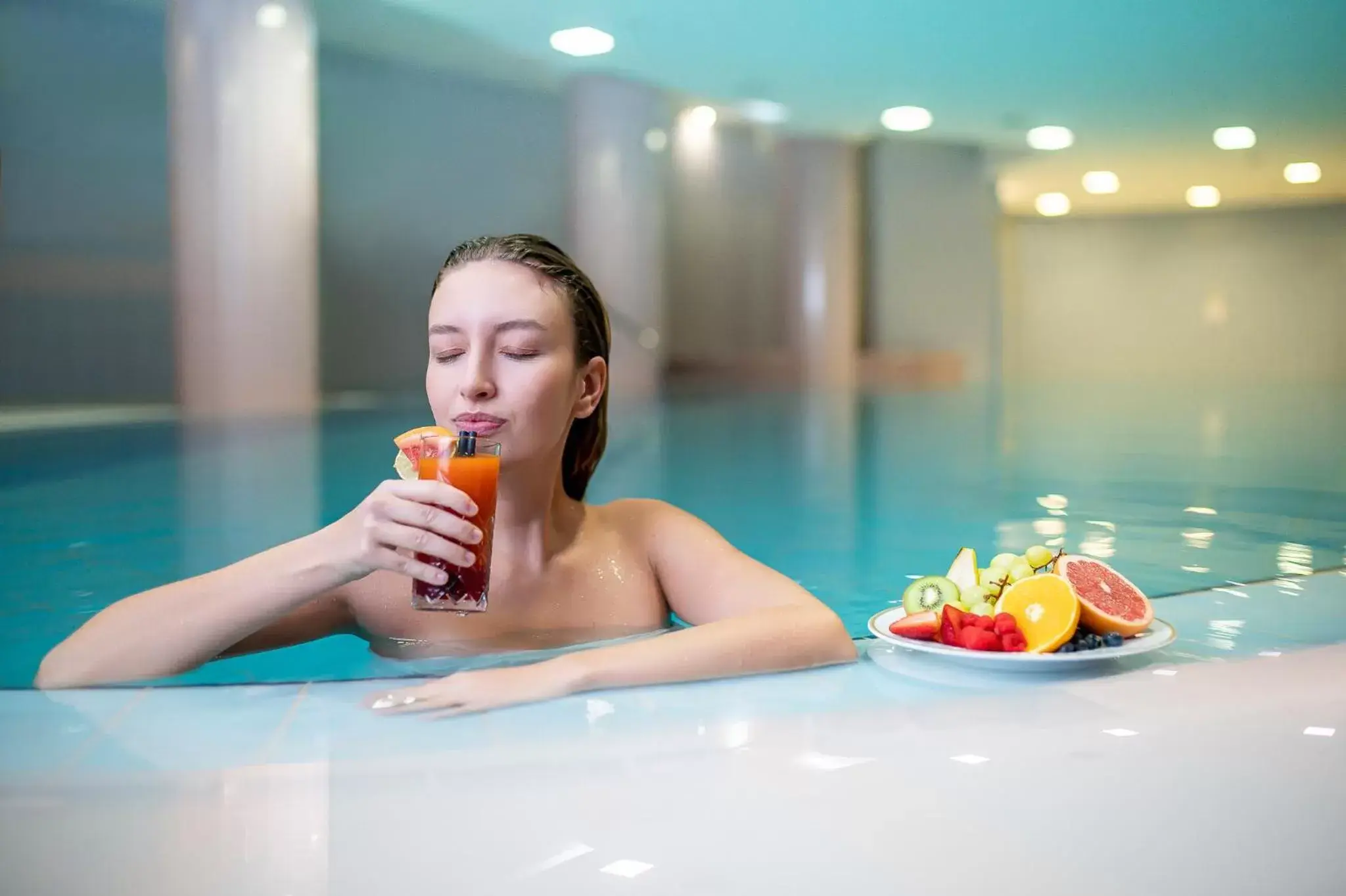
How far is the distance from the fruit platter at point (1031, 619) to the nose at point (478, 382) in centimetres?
85

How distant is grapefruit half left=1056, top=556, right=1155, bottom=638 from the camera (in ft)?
7.27

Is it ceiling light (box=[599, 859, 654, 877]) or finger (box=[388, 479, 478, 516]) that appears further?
finger (box=[388, 479, 478, 516])

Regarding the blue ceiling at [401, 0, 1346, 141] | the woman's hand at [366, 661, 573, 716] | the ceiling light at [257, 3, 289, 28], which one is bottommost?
the woman's hand at [366, 661, 573, 716]

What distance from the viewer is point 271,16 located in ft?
45.4

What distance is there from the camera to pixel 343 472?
7984 millimetres

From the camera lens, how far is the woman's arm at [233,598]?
5.79 ft

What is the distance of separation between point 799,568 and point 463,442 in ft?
11.1

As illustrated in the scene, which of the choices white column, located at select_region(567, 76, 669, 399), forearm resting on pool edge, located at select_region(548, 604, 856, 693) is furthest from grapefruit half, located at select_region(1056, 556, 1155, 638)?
white column, located at select_region(567, 76, 669, 399)

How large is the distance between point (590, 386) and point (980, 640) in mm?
896

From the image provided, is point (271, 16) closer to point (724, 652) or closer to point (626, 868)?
point (724, 652)

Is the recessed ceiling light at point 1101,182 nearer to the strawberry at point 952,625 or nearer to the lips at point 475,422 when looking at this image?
the strawberry at point 952,625

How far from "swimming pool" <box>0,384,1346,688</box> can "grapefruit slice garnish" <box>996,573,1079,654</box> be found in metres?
0.75

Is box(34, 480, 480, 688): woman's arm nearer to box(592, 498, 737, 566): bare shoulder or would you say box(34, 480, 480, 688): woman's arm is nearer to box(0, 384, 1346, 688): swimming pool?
box(0, 384, 1346, 688): swimming pool

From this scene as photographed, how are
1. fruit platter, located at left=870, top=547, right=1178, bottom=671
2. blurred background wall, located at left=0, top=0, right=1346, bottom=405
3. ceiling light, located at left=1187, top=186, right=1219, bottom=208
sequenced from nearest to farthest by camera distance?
fruit platter, located at left=870, top=547, right=1178, bottom=671 < blurred background wall, located at left=0, top=0, right=1346, bottom=405 < ceiling light, located at left=1187, top=186, right=1219, bottom=208
